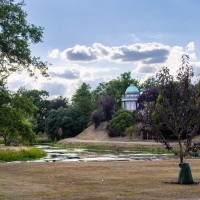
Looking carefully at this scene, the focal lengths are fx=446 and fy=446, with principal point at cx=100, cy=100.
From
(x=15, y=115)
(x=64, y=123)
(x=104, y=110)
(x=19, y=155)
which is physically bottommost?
(x=19, y=155)

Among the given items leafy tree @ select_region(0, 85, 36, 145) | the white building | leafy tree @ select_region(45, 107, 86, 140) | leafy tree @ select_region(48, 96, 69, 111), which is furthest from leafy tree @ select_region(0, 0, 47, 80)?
leafy tree @ select_region(48, 96, 69, 111)

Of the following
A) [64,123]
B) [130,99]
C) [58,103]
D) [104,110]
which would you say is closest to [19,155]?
[64,123]

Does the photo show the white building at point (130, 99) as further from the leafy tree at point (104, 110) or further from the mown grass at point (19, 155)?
the mown grass at point (19, 155)

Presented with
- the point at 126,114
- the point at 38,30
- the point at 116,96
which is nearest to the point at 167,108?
the point at 38,30

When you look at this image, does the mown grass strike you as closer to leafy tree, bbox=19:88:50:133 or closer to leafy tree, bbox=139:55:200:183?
leafy tree, bbox=139:55:200:183

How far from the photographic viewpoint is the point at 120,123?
9869 cm

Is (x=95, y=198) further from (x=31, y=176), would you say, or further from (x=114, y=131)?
(x=114, y=131)

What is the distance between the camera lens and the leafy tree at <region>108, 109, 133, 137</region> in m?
98.6

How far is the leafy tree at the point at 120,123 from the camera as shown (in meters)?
98.6

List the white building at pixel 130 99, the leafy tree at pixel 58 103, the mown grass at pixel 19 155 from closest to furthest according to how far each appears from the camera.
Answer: the mown grass at pixel 19 155 < the white building at pixel 130 99 < the leafy tree at pixel 58 103

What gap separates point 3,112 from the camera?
17.5m

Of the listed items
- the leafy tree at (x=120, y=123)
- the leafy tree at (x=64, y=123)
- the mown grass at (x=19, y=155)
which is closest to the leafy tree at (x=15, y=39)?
the mown grass at (x=19, y=155)

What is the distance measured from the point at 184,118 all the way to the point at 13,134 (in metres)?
8.73

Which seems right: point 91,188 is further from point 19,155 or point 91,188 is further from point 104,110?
point 104,110
